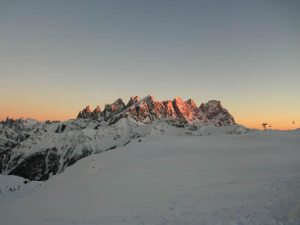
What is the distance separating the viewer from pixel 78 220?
12.5 m

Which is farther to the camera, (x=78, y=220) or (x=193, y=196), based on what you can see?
(x=193, y=196)

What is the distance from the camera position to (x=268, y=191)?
11883 millimetres

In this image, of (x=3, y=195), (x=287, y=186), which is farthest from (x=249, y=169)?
(x=3, y=195)

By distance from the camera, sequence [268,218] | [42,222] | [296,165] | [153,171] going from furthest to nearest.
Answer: [153,171]
[296,165]
[42,222]
[268,218]

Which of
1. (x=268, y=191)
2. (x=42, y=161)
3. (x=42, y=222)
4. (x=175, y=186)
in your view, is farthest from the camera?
(x=42, y=161)

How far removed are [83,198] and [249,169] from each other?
17.6 m

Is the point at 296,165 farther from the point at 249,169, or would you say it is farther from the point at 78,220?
the point at 78,220

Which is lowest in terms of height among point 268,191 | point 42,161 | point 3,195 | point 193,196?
point 42,161

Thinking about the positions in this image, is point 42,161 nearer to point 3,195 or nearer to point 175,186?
point 3,195

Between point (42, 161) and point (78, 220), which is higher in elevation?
point (78, 220)

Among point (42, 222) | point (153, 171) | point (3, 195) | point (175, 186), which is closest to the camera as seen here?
point (42, 222)

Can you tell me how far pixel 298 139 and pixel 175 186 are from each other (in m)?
39.3

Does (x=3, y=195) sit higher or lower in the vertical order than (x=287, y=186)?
lower

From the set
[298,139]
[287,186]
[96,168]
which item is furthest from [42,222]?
[298,139]
